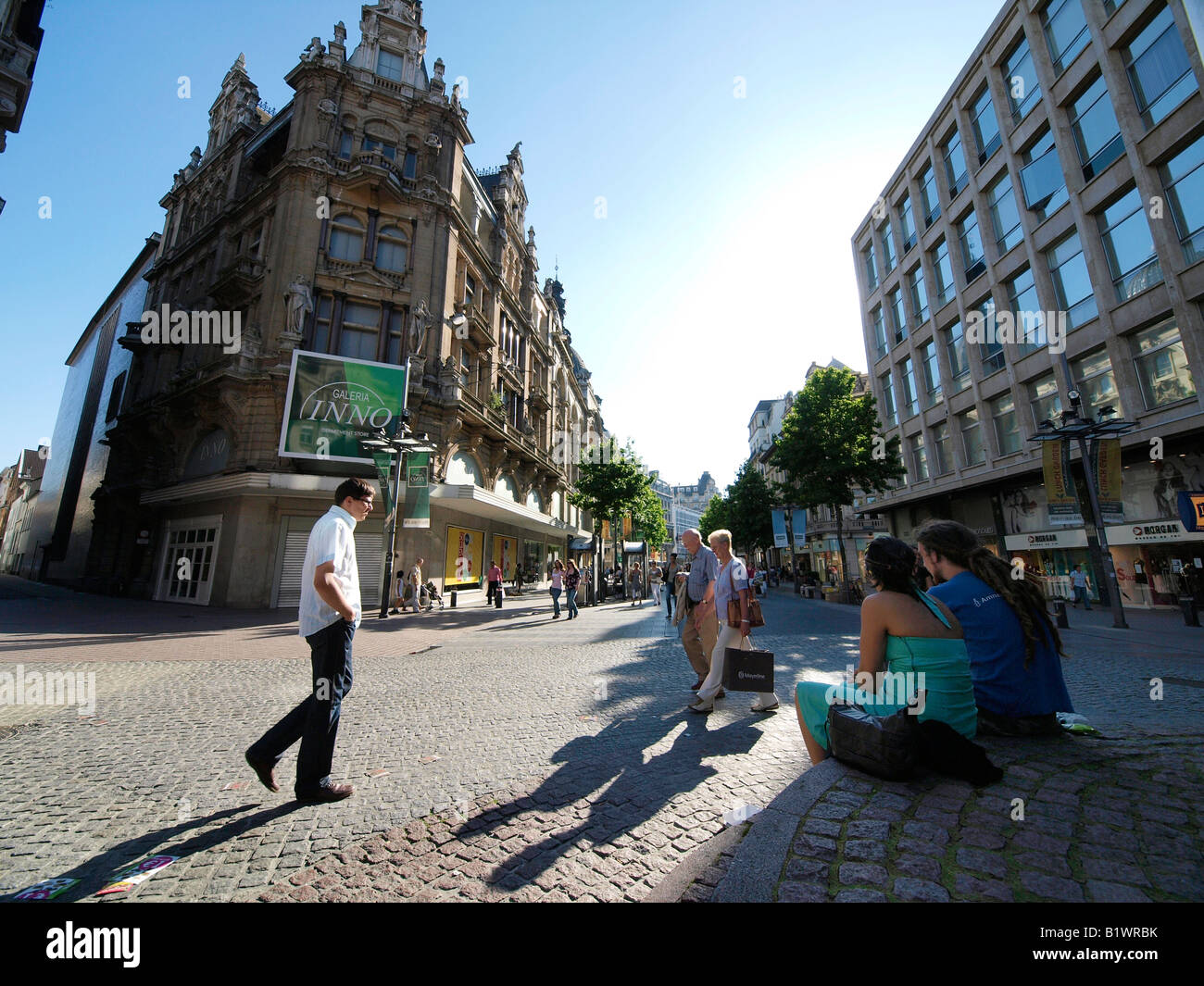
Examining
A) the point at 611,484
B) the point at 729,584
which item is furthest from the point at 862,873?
the point at 611,484

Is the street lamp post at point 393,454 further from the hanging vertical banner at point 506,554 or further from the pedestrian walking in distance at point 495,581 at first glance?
the hanging vertical banner at point 506,554

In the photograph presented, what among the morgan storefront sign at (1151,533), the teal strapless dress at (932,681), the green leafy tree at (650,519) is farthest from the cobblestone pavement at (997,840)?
the green leafy tree at (650,519)

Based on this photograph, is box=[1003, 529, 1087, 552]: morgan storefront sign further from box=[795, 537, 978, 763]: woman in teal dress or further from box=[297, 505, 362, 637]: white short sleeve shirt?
Result: box=[297, 505, 362, 637]: white short sleeve shirt

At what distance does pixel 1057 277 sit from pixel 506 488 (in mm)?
24451

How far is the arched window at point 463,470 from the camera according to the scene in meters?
19.3

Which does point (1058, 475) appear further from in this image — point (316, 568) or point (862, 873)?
point (316, 568)

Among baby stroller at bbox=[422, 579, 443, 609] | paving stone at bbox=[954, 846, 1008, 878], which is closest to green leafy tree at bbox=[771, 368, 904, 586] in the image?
baby stroller at bbox=[422, 579, 443, 609]

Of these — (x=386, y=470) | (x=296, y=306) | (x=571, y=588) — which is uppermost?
(x=296, y=306)

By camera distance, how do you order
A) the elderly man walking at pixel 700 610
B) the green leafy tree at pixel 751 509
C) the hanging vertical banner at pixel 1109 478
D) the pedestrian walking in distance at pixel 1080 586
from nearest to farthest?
the elderly man walking at pixel 700 610 < the hanging vertical banner at pixel 1109 478 < the pedestrian walking in distance at pixel 1080 586 < the green leafy tree at pixel 751 509

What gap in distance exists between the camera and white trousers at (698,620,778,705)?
4.97 metres

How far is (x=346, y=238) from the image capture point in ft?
63.7

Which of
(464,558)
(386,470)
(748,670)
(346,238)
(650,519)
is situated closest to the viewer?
(748,670)

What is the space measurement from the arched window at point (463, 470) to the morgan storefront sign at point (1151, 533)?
23.5 metres

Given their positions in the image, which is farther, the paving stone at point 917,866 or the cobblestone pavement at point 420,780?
the cobblestone pavement at point 420,780
